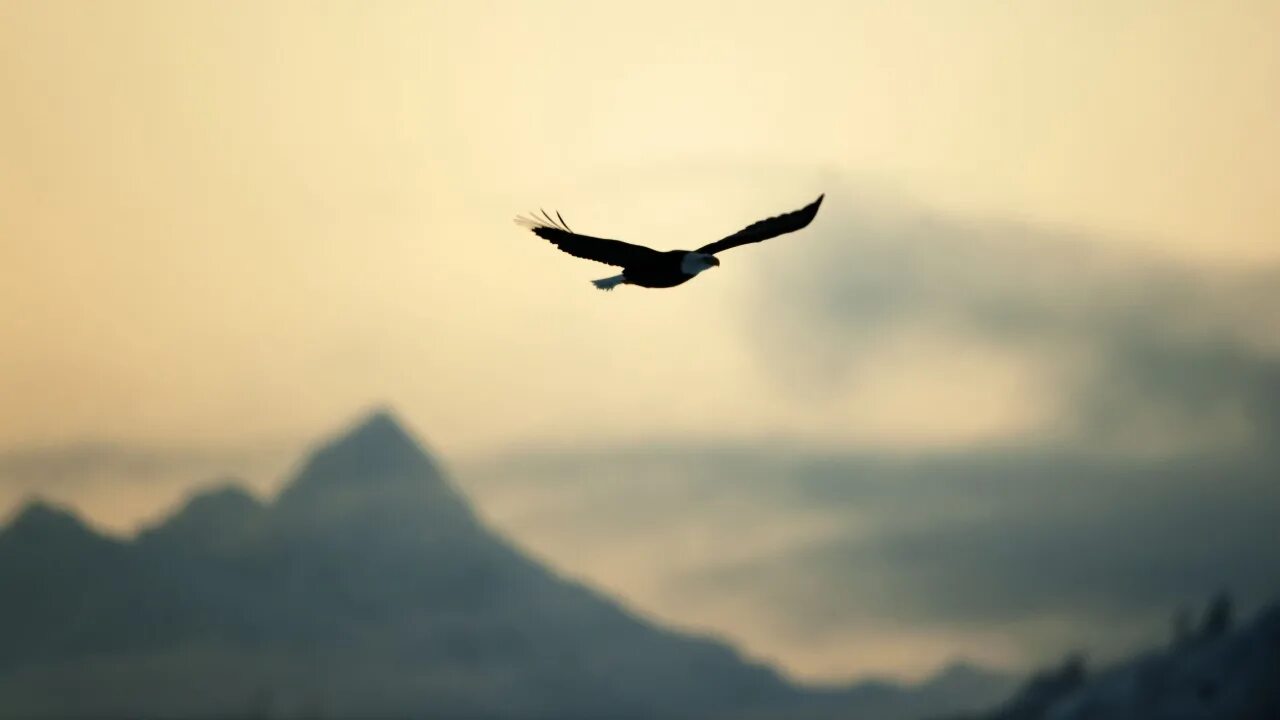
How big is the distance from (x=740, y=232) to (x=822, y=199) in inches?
110

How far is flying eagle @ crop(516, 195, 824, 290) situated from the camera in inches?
2013

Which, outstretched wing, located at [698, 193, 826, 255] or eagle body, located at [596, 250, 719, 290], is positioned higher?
outstretched wing, located at [698, 193, 826, 255]

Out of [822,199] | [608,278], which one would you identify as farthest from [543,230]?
[822,199]

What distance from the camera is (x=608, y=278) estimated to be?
5131 cm

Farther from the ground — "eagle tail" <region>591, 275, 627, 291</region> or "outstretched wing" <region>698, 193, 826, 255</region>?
"outstretched wing" <region>698, 193, 826, 255</region>

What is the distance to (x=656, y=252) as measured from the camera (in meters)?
52.0

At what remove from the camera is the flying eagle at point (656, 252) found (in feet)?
168

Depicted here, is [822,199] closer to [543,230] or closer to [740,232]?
[740,232]

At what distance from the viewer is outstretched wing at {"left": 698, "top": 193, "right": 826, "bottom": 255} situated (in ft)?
177

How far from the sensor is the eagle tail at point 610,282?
50.5 meters

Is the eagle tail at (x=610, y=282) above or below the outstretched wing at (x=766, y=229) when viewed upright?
below

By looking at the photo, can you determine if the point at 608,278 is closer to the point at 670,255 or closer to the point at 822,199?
the point at 670,255

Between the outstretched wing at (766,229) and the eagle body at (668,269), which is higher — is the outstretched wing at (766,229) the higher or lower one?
the higher one

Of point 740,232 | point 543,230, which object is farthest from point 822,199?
point 543,230
